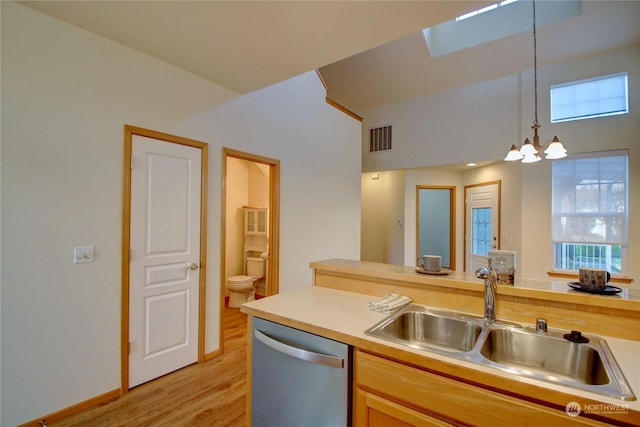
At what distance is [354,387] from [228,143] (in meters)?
2.45

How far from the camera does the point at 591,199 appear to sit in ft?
12.9

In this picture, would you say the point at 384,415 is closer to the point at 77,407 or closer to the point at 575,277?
the point at 77,407

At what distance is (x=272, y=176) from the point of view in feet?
11.3

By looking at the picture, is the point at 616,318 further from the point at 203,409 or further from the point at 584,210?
the point at 584,210

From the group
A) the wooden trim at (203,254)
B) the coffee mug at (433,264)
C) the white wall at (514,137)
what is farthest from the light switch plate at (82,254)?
the white wall at (514,137)

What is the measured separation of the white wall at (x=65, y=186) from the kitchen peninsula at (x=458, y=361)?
1316 mm

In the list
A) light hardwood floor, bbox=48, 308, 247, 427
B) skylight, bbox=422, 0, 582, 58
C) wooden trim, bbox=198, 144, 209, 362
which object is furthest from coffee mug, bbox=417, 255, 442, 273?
skylight, bbox=422, 0, 582, 58

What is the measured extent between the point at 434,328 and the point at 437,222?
4.84 meters

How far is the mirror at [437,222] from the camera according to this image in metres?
5.73

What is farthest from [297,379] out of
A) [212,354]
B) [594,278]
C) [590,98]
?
[590,98]

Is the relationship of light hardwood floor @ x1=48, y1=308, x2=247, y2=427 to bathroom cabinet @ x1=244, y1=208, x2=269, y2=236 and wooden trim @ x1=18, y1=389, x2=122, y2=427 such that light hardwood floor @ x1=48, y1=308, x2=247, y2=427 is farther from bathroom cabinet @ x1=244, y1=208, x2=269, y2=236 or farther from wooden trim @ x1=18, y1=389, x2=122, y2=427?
bathroom cabinet @ x1=244, y1=208, x2=269, y2=236

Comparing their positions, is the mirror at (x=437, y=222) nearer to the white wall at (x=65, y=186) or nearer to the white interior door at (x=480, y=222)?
the white interior door at (x=480, y=222)

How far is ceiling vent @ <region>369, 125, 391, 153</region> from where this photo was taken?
5785 mm

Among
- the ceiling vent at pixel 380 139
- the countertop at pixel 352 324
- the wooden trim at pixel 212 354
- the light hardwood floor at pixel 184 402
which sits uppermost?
the ceiling vent at pixel 380 139
